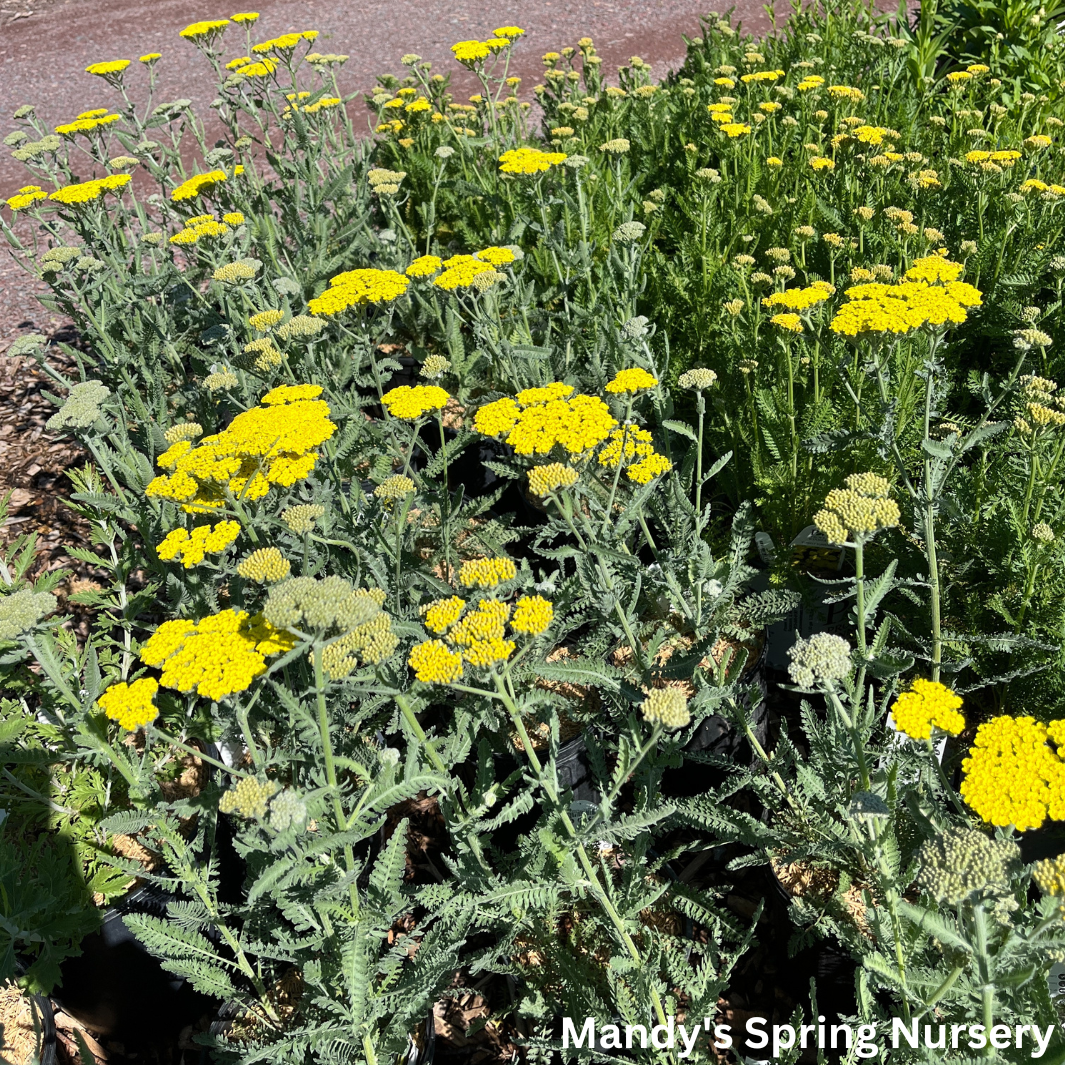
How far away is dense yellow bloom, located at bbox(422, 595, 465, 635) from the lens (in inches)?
75.0

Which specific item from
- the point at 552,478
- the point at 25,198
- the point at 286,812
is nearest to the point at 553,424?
the point at 552,478

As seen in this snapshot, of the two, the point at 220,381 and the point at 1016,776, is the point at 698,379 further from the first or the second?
the point at 220,381

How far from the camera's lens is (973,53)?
6812 millimetres

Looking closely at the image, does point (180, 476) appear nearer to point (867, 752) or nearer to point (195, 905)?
point (195, 905)

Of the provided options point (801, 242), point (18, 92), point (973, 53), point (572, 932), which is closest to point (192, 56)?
point (18, 92)

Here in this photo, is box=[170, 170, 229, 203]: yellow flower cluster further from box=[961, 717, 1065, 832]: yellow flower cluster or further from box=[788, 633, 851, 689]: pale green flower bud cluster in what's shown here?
box=[961, 717, 1065, 832]: yellow flower cluster

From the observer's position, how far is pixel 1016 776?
1.47 m

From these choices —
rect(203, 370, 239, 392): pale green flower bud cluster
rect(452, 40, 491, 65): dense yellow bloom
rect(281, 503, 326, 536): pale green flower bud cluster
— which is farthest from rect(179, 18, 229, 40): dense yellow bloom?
rect(281, 503, 326, 536): pale green flower bud cluster

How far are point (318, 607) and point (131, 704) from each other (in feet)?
1.97

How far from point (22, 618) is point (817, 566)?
2.61m

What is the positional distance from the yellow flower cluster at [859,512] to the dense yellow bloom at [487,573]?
0.76 metres

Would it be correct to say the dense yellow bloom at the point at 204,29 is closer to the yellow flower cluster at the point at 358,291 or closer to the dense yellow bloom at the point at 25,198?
the dense yellow bloom at the point at 25,198

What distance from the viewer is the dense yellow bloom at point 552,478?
216 cm

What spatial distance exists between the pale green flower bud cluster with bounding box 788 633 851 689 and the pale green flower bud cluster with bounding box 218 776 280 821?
44.8 inches
